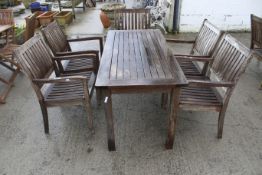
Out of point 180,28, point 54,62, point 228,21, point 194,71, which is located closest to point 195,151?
point 194,71

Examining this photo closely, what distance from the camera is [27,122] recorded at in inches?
111

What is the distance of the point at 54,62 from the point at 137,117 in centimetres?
A: 123

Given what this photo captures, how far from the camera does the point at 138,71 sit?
2193 mm

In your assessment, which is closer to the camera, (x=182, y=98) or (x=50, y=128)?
(x=182, y=98)

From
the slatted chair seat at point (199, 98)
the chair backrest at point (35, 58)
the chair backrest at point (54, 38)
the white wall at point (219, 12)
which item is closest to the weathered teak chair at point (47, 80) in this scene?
the chair backrest at point (35, 58)

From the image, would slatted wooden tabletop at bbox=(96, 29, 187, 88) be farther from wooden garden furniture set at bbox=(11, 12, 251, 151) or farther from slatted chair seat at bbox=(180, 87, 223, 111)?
slatted chair seat at bbox=(180, 87, 223, 111)

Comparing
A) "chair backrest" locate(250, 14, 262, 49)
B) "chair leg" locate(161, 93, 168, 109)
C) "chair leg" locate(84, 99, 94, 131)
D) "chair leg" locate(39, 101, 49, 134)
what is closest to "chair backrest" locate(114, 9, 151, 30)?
"chair leg" locate(161, 93, 168, 109)

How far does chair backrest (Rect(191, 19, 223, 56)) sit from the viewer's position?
2.72 meters

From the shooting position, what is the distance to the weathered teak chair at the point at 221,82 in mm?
2129

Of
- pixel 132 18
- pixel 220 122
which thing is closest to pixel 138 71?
pixel 220 122

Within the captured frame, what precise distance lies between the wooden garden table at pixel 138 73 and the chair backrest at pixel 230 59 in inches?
19.8

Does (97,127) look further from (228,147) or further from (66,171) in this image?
(228,147)

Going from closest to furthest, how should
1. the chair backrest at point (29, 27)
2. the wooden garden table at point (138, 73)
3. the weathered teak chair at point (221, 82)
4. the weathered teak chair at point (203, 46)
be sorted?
1. the wooden garden table at point (138, 73)
2. the weathered teak chair at point (221, 82)
3. the weathered teak chair at point (203, 46)
4. the chair backrest at point (29, 27)

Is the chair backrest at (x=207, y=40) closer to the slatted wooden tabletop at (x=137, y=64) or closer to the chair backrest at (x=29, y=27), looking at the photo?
the slatted wooden tabletop at (x=137, y=64)
